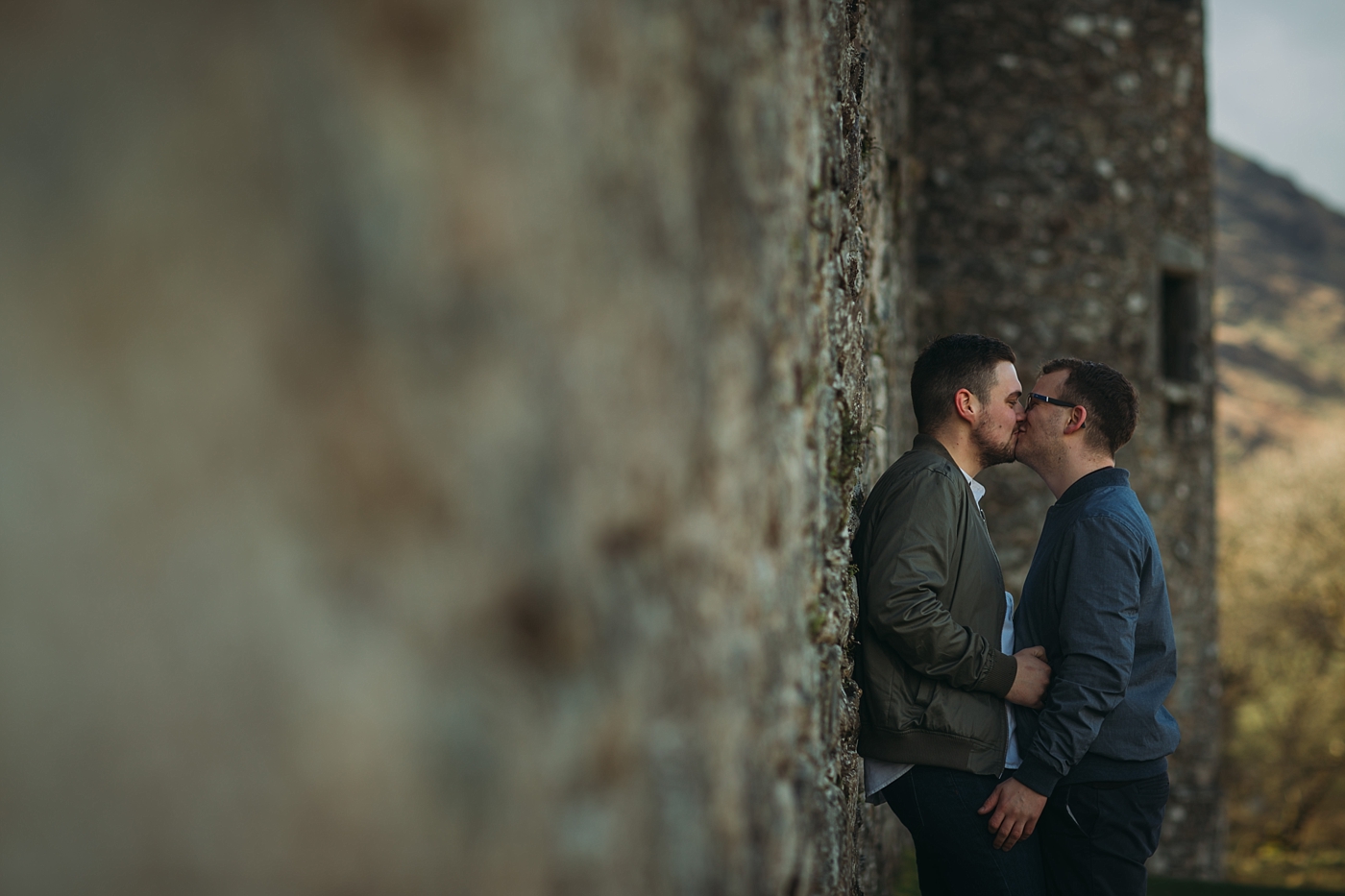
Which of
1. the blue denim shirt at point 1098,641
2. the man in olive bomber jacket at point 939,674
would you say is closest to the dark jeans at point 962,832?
the man in olive bomber jacket at point 939,674

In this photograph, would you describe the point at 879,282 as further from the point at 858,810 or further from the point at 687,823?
the point at 687,823

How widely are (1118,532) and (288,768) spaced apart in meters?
2.34

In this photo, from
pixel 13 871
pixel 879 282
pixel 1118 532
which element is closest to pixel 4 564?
pixel 13 871

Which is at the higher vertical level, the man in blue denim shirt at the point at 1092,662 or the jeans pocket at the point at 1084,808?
the man in blue denim shirt at the point at 1092,662

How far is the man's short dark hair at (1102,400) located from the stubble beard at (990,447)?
28cm

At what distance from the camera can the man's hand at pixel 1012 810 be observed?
8.09 ft

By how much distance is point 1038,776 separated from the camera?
2.50 meters

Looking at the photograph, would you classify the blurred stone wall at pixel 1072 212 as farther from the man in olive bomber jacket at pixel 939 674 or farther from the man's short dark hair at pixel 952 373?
the man in olive bomber jacket at pixel 939 674

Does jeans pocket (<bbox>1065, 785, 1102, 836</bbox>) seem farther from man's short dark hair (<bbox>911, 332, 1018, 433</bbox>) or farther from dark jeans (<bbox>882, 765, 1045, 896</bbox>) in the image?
man's short dark hair (<bbox>911, 332, 1018, 433</bbox>)

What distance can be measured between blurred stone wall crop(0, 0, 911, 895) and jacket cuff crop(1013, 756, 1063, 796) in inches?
59.1


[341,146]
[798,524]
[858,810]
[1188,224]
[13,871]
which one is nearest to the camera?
[13,871]

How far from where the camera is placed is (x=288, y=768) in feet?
2.90

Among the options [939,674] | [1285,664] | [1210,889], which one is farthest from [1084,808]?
[1285,664]

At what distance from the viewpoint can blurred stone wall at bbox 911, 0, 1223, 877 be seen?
268 inches
